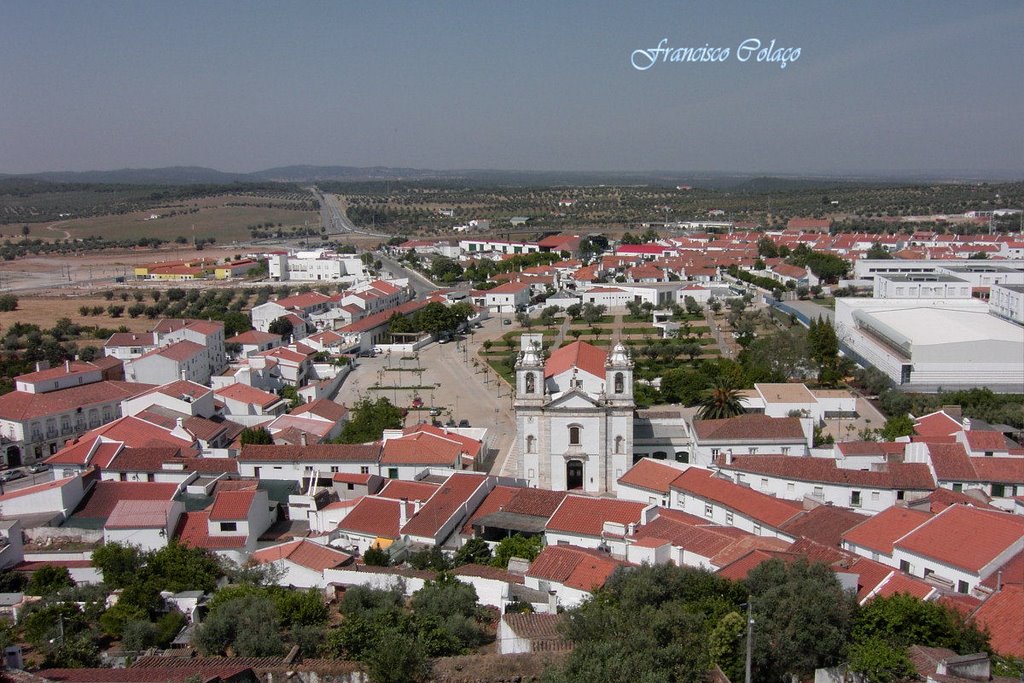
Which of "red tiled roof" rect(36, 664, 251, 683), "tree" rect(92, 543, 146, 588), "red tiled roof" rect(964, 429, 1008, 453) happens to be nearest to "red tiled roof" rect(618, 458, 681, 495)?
"red tiled roof" rect(964, 429, 1008, 453)

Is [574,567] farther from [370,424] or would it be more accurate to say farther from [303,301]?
[303,301]

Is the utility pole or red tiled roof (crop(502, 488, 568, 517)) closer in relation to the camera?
the utility pole

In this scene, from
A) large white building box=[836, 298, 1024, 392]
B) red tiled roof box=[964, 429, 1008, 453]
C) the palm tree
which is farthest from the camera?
large white building box=[836, 298, 1024, 392]

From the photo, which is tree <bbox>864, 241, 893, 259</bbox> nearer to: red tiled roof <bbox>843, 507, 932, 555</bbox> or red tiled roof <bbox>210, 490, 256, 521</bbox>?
red tiled roof <bbox>843, 507, 932, 555</bbox>

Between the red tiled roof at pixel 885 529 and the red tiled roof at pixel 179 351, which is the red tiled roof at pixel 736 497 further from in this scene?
the red tiled roof at pixel 179 351

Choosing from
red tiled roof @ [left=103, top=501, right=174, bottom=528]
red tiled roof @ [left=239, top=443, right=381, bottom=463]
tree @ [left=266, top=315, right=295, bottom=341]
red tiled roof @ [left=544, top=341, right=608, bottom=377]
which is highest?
red tiled roof @ [left=544, top=341, right=608, bottom=377]

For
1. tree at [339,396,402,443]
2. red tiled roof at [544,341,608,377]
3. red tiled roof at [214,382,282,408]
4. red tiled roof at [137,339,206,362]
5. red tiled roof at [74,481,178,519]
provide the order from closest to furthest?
red tiled roof at [74,481,178,519]
red tiled roof at [544,341,608,377]
tree at [339,396,402,443]
red tiled roof at [214,382,282,408]
red tiled roof at [137,339,206,362]

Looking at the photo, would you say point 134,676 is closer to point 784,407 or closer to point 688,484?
point 688,484
